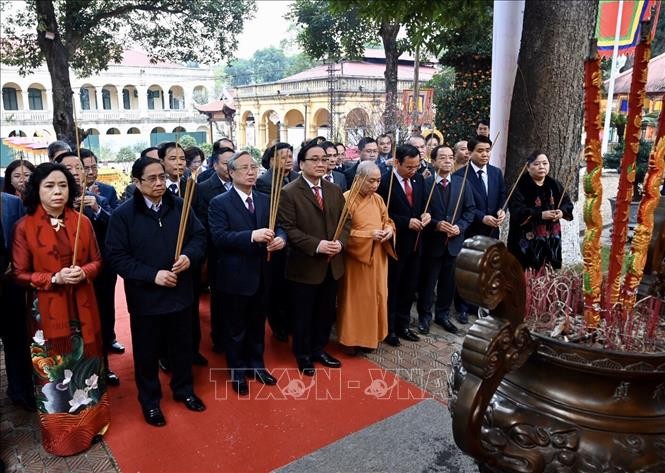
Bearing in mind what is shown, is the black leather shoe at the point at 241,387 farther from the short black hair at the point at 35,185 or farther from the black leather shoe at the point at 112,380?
the short black hair at the point at 35,185

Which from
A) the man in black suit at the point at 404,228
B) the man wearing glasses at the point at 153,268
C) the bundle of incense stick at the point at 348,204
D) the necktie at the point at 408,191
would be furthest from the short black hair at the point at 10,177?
the necktie at the point at 408,191

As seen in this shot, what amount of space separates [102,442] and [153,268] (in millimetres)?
875

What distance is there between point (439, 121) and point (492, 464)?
7.21 m

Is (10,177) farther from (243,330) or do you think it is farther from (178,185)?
(243,330)

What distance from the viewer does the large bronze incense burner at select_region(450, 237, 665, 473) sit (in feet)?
3.36

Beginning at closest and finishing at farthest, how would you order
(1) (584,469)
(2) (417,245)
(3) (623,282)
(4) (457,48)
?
(1) (584,469) < (3) (623,282) < (2) (417,245) < (4) (457,48)

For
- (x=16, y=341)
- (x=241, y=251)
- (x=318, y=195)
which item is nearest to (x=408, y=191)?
(x=318, y=195)

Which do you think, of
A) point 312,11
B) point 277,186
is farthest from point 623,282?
point 312,11

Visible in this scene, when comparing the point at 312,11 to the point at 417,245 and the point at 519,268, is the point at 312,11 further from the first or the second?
the point at 519,268

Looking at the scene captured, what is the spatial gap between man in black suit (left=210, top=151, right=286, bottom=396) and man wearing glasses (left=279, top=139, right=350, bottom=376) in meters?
0.13

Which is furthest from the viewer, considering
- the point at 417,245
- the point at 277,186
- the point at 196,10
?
the point at 196,10

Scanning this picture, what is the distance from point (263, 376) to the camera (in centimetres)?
311

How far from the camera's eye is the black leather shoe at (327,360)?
3.32 meters

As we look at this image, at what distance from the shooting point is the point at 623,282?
137 cm
